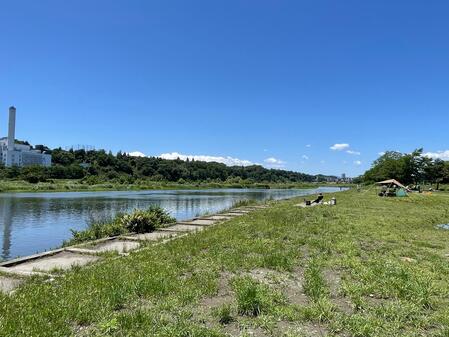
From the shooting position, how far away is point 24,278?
7254 millimetres

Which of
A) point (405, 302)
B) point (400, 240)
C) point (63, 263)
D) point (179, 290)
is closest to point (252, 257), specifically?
point (179, 290)

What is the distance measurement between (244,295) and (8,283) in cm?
439

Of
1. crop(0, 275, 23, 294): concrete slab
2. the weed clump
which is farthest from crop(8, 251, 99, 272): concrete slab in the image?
the weed clump

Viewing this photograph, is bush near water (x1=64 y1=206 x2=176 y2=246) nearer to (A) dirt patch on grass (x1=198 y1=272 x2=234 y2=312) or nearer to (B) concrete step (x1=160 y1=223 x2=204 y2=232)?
(B) concrete step (x1=160 y1=223 x2=204 y2=232)

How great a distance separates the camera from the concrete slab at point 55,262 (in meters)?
8.21

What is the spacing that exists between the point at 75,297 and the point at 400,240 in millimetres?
9838

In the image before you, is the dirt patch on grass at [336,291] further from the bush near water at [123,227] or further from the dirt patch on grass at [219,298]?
the bush near water at [123,227]

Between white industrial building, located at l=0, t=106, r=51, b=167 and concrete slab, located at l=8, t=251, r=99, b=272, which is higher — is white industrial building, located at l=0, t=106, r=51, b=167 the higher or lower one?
the higher one

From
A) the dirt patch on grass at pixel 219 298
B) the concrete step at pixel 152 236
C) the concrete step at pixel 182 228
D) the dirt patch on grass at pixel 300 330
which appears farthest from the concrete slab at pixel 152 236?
the dirt patch on grass at pixel 300 330

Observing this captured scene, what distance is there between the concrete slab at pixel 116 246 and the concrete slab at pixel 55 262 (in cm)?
73

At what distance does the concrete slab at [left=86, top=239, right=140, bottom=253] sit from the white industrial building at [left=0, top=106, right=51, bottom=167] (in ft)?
497

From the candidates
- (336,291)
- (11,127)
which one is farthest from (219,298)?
(11,127)

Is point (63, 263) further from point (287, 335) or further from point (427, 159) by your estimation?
point (427, 159)

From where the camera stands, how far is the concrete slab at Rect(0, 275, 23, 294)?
21.2ft
